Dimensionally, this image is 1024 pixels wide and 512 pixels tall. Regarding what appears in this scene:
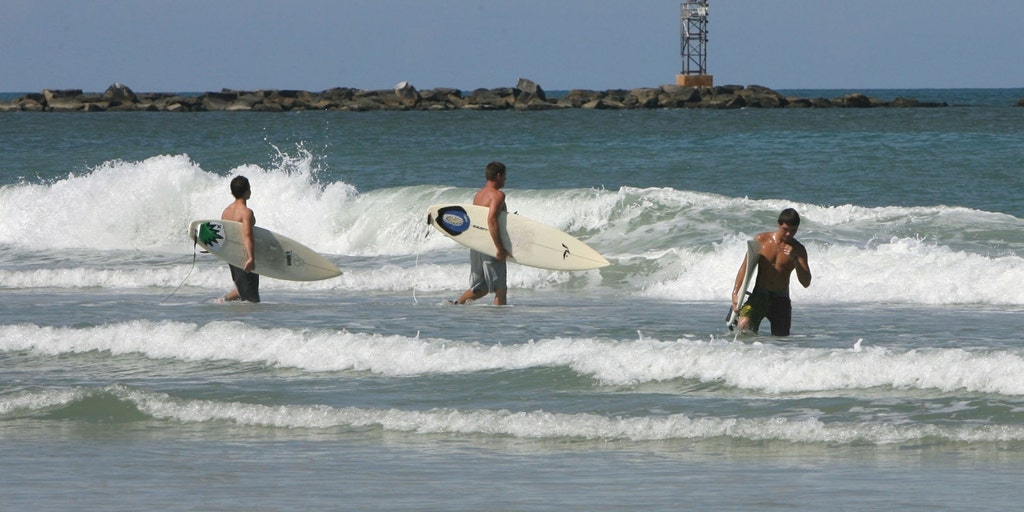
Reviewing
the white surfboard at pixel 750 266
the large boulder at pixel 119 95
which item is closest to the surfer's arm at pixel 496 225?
the white surfboard at pixel 750 266

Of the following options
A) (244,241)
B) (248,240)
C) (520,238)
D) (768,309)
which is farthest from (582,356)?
(244,241)

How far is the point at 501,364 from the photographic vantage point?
927cm

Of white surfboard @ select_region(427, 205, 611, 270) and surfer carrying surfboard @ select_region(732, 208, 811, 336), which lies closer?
surfer carrying surfboard @ select_region(732, 208, 811, 336)

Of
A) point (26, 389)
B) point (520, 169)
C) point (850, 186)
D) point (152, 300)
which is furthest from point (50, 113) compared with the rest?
point (26, 389)

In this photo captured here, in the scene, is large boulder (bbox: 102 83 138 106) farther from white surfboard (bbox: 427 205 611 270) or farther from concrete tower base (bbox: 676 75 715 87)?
white surfboard (bbox: 427 205 611 270)

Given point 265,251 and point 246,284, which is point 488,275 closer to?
point 246,284

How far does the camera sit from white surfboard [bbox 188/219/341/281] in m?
12.6

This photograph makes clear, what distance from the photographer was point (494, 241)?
1184 cm

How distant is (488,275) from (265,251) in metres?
2.33

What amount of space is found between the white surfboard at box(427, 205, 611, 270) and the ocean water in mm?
435

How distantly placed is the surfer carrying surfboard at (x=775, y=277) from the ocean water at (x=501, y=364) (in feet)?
0.55

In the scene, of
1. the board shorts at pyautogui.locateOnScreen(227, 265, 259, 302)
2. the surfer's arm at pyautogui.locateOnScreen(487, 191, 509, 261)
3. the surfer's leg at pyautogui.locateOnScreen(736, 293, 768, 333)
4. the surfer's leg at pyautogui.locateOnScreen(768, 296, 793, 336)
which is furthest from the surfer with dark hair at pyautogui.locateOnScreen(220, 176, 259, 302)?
the surfer's leg at pyautogui.locateOnScreen(768, 296, 793, 336)

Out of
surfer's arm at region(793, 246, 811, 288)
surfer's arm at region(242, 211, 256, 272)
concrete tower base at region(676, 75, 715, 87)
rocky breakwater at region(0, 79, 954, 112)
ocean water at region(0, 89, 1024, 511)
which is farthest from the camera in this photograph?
concrete tower base at region(676, 75, 715, 87)

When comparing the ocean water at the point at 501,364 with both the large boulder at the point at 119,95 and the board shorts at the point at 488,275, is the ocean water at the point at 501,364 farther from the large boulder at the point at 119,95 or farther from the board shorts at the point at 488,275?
the large boulder at the point at 119,95
